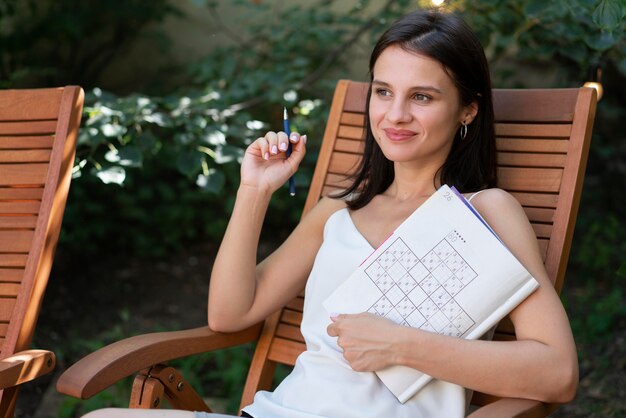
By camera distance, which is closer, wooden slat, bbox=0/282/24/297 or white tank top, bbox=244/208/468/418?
white tank top, bbox=244/208/468/418

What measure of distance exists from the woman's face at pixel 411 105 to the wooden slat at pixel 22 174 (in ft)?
3.70

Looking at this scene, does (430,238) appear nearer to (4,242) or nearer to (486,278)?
(486,278)

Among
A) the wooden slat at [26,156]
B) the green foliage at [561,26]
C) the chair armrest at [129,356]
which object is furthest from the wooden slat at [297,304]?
the green foliage at [561,26]

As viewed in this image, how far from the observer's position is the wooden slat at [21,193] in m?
2.78

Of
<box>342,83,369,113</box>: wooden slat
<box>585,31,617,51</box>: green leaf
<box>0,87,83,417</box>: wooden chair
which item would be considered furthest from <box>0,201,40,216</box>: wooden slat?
<box>585,31,617,51</box>: green leaf

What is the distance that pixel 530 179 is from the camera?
2.60 metres

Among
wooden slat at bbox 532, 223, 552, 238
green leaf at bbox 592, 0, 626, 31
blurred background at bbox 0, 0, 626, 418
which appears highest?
green leaf at bbox 592, 0, 626, 31

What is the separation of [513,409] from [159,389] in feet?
3.17

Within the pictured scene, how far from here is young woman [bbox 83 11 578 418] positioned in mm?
2035

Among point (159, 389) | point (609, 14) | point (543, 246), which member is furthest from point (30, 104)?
point (609, 14)

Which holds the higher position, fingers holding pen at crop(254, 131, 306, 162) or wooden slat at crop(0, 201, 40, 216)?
fingers holding pen at crop(254, 131, 306, 162)

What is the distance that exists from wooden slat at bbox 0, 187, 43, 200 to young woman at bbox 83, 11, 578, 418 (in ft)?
2.24

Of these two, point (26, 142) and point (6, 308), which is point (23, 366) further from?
point (26, 142)

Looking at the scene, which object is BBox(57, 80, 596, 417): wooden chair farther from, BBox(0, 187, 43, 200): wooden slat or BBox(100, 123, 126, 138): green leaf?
BBox(100, 123, 126, 138): green leaf
